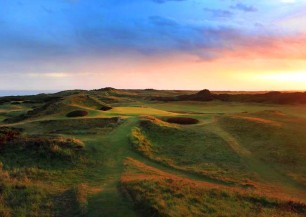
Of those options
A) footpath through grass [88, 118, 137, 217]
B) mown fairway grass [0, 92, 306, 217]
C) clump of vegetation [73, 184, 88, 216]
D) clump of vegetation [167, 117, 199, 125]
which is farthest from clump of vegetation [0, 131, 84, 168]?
clump of vegetation [167, 117, 199, 125]

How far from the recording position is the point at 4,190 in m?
16.4

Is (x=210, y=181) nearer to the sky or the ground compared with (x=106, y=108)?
nearer to the ground

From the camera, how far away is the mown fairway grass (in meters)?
15.0

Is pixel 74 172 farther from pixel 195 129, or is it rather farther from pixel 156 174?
pixel 195 129

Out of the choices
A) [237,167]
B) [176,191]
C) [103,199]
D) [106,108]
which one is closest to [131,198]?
[103,199]

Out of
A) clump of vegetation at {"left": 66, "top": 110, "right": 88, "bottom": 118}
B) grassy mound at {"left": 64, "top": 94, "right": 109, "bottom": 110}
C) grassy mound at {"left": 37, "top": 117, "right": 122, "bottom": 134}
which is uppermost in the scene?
grassy mound at {"left": 64, "top": 94, "right": 109, "bottom": 110}

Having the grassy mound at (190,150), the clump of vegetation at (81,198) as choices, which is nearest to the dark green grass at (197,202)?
the clump of vegetation at (81,198)

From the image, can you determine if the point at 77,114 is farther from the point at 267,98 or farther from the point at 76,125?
the point at 267,98

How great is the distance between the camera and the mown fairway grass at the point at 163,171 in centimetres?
1505

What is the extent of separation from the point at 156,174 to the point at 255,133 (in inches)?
555

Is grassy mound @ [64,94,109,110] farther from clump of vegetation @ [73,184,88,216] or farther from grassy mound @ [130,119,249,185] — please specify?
clump of vegetation @ [73,184,88,216]

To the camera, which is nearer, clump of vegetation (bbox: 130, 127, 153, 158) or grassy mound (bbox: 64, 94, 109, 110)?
clump of vegetation (bbox: 130, 127, 153, 158)

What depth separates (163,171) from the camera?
22.5 metres

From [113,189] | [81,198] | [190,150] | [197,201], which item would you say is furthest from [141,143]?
[197,201]
